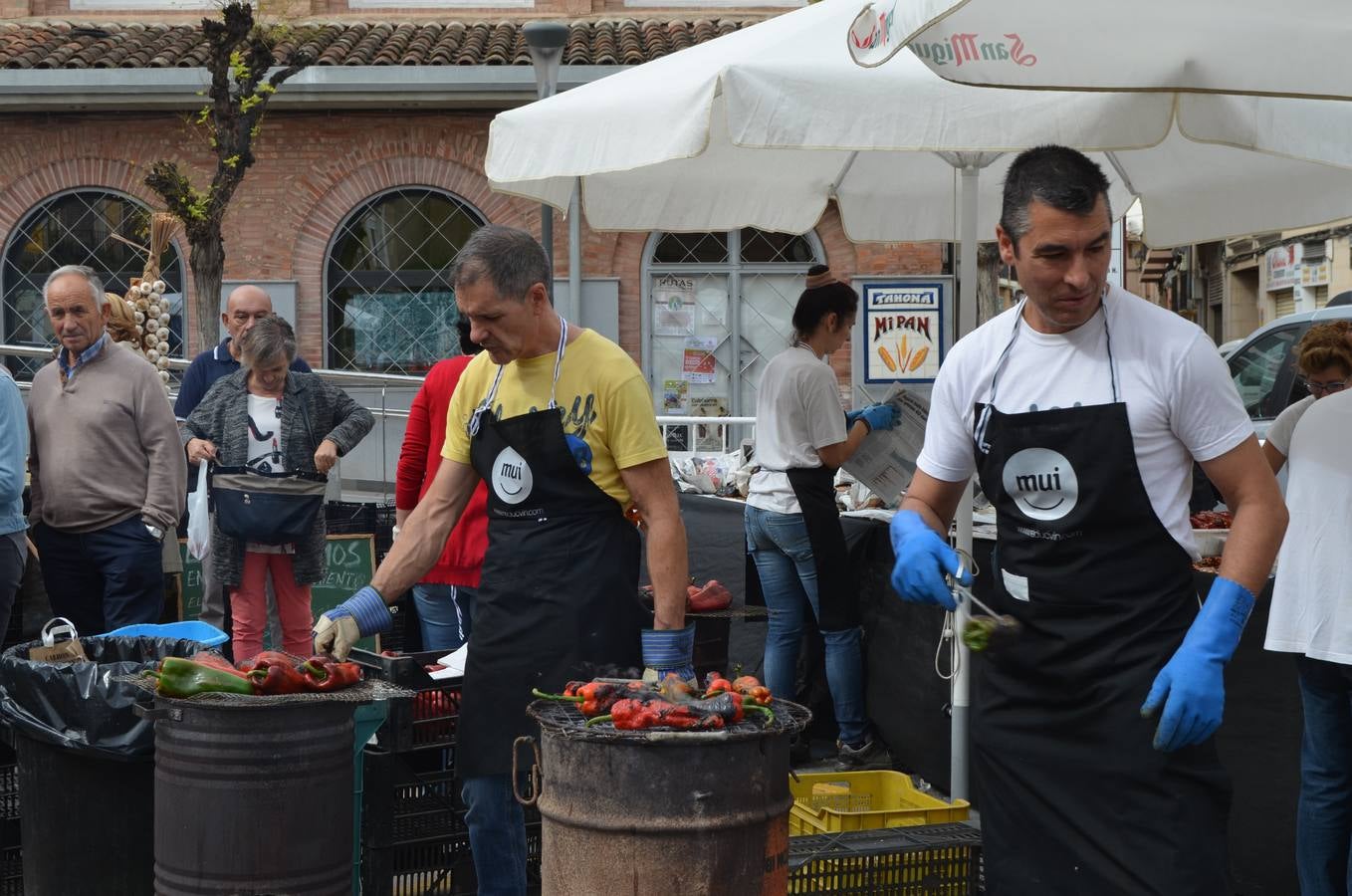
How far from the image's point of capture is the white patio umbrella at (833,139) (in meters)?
4.47

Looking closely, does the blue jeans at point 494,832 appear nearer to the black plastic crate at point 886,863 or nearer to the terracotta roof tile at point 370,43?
the black plastic crate at point 886,863

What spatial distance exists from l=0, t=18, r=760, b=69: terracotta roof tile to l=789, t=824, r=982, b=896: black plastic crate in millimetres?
12748

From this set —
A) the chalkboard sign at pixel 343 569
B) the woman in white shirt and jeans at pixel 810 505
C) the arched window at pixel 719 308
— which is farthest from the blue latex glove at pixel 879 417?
the arched window at pixel 719 308

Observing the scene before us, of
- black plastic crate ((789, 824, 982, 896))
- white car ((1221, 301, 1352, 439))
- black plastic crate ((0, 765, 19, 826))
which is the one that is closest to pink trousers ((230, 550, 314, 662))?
black plastic crate ((0, 765, 19, 826))

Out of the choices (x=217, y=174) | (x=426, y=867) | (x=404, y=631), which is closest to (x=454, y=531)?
(x=426, y=867)

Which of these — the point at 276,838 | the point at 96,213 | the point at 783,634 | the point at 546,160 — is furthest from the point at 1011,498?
the point at 96,213

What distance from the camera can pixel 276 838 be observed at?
4.00 metres

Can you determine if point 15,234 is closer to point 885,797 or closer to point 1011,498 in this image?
point 885,797

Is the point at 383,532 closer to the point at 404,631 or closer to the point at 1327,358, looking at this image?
the point at 404,631

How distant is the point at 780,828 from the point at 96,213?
15691 mm

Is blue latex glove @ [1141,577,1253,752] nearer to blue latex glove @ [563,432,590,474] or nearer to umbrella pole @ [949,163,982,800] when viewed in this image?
blue latex glove @ [563,432,590,474]

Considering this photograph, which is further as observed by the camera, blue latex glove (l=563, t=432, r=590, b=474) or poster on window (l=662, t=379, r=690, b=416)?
poster on window (l=662, t=379, r=690, b=416)

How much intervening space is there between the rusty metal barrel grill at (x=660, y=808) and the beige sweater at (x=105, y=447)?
11.2 feet

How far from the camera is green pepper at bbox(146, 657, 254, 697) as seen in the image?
13.3 ft
